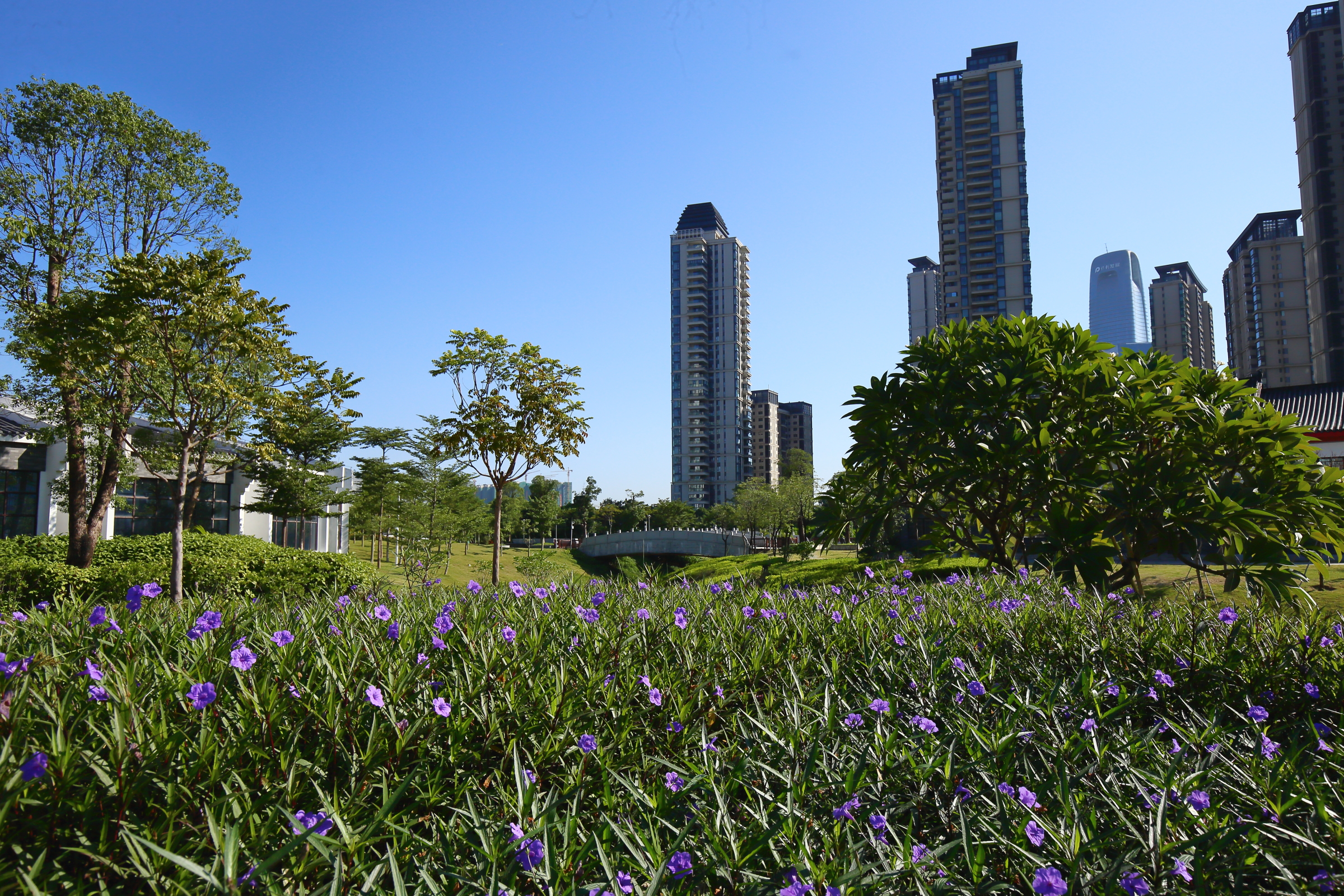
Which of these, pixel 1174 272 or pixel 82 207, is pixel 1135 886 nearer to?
pixel 82 207

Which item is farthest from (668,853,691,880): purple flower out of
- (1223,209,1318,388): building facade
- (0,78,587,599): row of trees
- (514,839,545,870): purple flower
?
(1223,209,1318,388): building facade

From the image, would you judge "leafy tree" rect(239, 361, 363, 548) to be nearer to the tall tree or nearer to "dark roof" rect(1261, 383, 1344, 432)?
the tall tree

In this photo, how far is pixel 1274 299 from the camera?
8206 centimetres

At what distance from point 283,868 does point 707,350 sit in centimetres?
10225

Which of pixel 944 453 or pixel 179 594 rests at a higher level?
pixel 944 453

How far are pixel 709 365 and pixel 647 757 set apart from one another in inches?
3986

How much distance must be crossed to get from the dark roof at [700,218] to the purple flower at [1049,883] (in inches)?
4331

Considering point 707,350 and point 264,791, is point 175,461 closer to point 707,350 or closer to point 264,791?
point 264,791

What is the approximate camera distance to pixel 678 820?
2.04m

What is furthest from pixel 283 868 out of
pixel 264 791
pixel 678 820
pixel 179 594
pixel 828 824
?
pixel 179 594

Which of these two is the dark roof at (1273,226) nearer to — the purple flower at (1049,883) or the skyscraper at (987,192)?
the skyscraper at (987,192)

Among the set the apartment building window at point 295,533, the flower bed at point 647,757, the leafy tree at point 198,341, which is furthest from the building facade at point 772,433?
the flower bed at point 647,757

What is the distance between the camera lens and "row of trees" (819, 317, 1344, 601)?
5.40 meters

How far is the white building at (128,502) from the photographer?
21156mm
